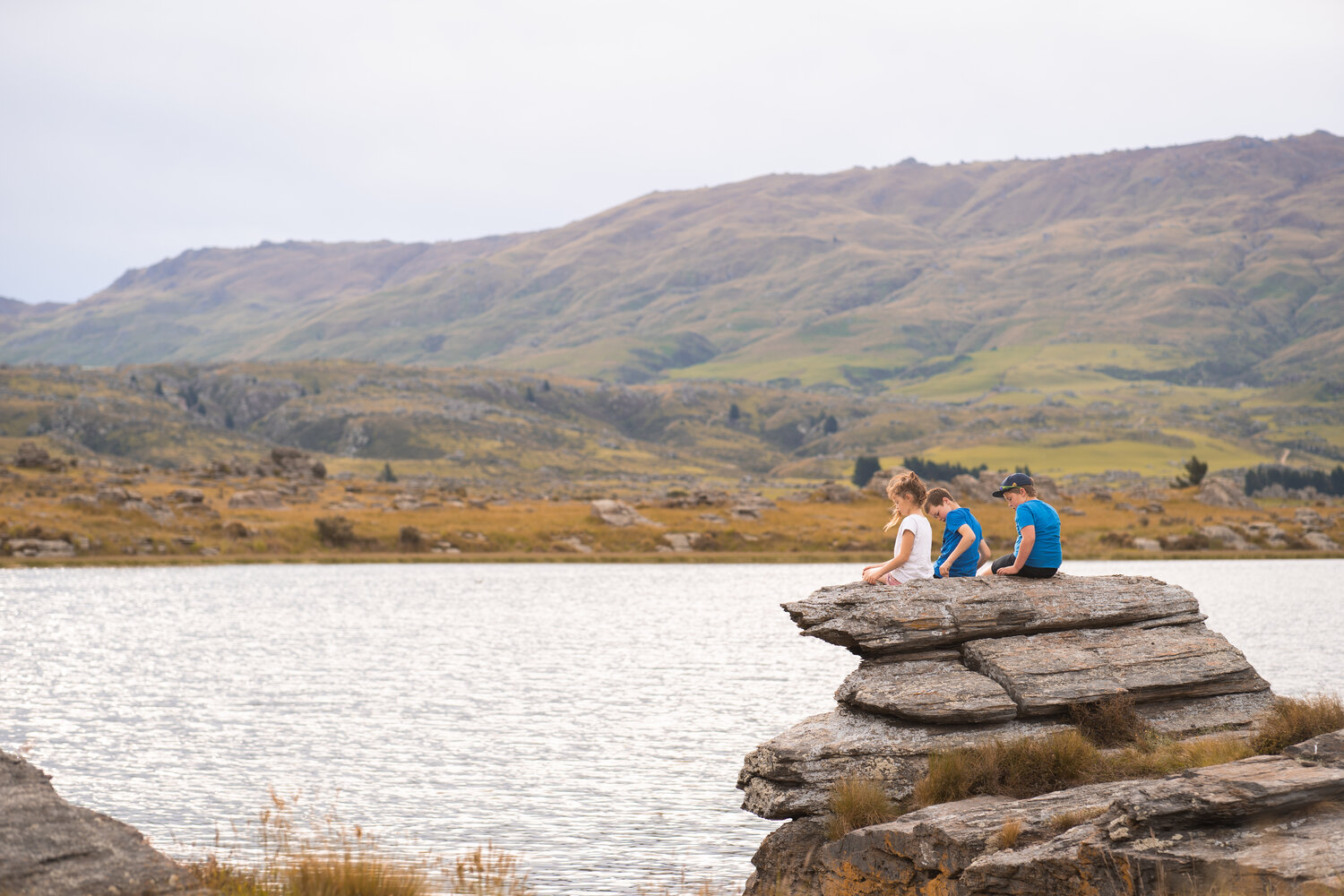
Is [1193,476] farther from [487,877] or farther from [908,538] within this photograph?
[487,877]

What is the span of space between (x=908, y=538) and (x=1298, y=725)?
6433mm

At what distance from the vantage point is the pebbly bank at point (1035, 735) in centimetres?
1345

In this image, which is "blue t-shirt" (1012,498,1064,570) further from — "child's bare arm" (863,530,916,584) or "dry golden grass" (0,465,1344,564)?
"dry golden grass" (0,465,1344,564)

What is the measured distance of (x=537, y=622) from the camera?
58969 millimetres

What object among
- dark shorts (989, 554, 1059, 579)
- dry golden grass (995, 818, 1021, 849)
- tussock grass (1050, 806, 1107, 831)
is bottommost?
dry golden grass (995, 818, 1021, 849)

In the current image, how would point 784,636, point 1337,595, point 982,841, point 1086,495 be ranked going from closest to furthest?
1. point 982,841
2. point 784,636
3. point 1337,595
4. point 1086,495

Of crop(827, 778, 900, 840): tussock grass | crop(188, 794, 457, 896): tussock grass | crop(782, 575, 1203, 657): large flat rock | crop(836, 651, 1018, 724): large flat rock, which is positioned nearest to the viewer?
crop(188, 794, 457, 896): tussock grass

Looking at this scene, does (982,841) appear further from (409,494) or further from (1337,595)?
(409,494)

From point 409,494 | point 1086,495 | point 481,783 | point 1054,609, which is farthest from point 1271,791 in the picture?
point 1086,495

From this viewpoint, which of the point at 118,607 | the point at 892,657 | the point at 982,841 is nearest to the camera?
the point at 982,841

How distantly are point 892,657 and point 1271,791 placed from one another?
6770 mm

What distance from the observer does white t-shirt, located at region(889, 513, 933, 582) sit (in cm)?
1966

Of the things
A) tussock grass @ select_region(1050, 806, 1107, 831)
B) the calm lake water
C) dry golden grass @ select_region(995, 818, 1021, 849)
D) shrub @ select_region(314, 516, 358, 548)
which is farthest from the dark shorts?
shrub @ select_region(314, 516, 358, 548)

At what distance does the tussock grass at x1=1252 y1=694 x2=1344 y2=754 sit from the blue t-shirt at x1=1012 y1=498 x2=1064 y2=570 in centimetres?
456
